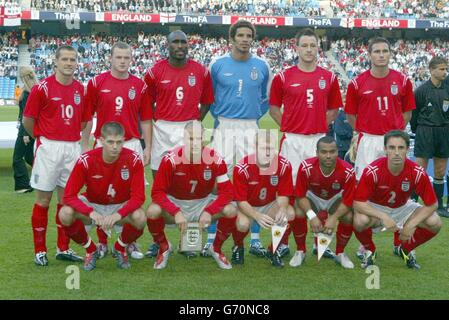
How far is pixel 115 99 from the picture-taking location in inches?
233

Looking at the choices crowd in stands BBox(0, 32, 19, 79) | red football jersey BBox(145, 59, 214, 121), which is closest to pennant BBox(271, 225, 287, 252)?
red football jersey BBox(145, 59, 214, 121)

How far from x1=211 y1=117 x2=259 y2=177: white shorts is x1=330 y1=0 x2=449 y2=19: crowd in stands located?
33.4m

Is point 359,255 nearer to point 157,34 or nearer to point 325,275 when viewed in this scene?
point 325,275

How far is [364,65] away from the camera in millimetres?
37000

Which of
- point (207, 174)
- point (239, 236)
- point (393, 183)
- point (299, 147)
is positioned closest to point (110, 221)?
point (207, 174)

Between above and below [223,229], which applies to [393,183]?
above

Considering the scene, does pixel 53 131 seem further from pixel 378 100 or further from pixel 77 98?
pixel 378 100

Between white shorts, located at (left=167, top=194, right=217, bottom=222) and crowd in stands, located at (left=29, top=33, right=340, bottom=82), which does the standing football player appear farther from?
crowd in stands, located at (left=29, top=33, right=340, bottom=82)

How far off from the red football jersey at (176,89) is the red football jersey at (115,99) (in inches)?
8.4

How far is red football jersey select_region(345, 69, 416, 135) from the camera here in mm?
6176

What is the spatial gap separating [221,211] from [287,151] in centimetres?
98

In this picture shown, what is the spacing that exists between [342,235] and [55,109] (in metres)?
2.47

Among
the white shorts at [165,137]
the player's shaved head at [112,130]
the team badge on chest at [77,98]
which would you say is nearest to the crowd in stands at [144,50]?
the white shorts at [165,137]

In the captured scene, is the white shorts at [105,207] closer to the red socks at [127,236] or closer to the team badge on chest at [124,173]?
the red socks at [127,236]
